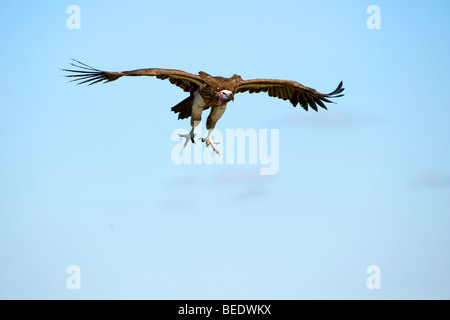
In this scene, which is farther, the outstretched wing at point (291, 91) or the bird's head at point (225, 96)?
the outstretched wing at point (291, 91)

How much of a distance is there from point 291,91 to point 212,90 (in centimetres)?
344

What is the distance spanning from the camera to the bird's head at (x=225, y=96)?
2695cm

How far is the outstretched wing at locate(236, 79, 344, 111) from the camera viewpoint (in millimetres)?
29000

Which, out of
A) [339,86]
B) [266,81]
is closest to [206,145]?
[266,81]

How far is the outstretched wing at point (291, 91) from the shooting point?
29000 mm

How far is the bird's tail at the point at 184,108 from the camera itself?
2847 centimetres

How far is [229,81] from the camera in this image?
27516 mm

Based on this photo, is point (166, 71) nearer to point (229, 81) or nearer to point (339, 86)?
point (229, 81)

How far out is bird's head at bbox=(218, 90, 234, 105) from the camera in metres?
27.0

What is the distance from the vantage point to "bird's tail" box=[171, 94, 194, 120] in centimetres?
2847

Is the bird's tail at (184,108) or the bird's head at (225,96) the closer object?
the bird's head at (225,96)

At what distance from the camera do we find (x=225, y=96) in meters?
27.0

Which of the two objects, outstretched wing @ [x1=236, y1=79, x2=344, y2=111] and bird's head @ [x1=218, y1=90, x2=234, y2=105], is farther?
outstretched wing @ [x1=236, y1=79, x2=344, y2=111]
